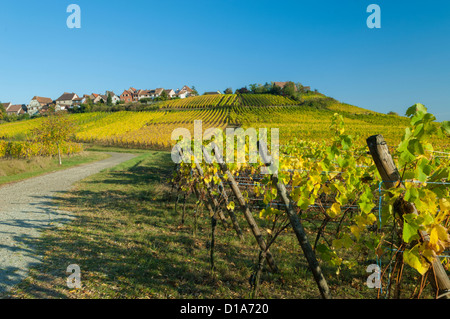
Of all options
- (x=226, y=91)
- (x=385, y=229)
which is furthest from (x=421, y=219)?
(x=226, y=91)

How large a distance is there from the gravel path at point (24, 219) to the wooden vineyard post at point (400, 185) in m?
4.52

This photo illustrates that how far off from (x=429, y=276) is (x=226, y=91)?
10217 centimetres

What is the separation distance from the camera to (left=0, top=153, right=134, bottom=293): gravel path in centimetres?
379

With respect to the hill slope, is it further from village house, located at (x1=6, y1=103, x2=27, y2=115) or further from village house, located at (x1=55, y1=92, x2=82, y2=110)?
village house, located at (x1=6, y1=103, x2=27, y2=115)

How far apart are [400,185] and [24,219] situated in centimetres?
742

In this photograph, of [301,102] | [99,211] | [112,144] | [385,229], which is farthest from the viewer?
[301,102]

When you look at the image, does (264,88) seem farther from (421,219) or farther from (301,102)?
(421,219)

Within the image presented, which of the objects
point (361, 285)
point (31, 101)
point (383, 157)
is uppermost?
point (31, 101)

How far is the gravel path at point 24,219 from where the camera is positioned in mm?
3794

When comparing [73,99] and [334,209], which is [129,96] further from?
[334,209]

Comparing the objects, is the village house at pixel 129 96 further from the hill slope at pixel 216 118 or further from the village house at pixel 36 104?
the hill slope at pixel 216 118

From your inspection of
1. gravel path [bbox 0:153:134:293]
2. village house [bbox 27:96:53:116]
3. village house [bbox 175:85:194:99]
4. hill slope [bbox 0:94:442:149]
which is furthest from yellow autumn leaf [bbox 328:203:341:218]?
village house [bbox 27:96:53:116]

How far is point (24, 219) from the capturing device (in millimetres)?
5906

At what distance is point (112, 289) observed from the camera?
10.6ft
